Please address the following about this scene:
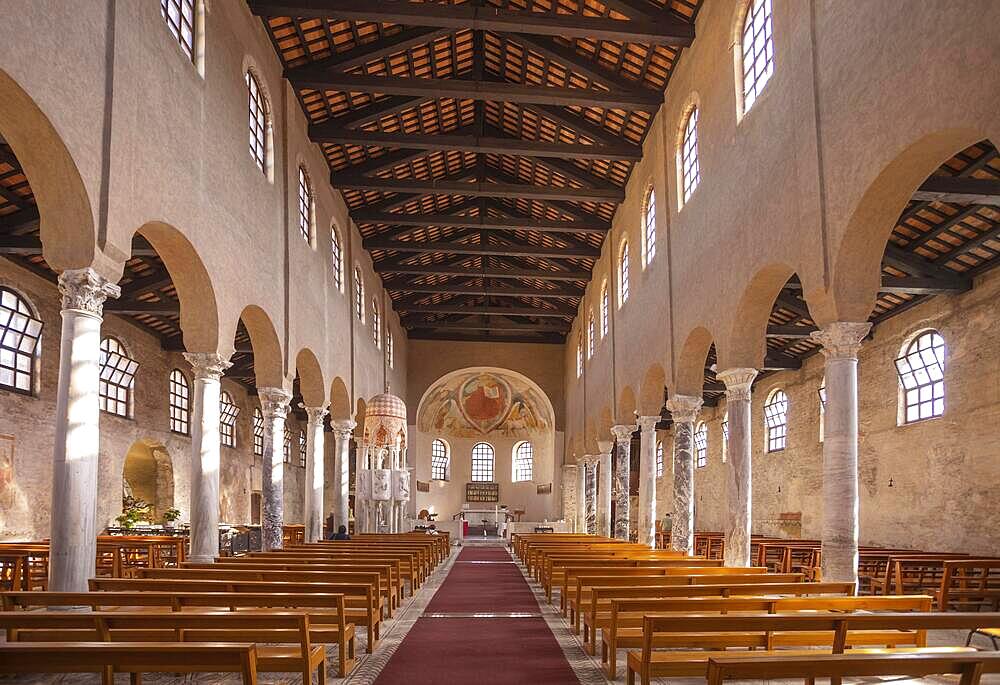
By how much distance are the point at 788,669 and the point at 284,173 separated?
17094 millimetres

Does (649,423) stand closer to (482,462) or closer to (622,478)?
(622,478)

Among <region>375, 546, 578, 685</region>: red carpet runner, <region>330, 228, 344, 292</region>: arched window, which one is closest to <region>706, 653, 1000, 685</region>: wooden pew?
<region>375, 546, 578, 685</region>: red carpet runner

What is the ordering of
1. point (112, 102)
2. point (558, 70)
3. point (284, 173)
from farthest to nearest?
1. point (558, 70)
2. point (284, 173)
3. point (112, 102)

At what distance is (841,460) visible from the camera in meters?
11.5

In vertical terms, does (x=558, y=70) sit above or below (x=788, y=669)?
above

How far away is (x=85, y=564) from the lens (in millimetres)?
9867

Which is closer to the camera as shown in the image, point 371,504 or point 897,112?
point 897,112

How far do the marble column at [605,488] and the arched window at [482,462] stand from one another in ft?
50.3

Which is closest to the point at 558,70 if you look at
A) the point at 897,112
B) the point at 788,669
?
the point at 897,112

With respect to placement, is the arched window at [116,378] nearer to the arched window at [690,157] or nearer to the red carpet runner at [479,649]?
the red carpet runner at [479,649]

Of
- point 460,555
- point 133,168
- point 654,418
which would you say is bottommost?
point 460,555

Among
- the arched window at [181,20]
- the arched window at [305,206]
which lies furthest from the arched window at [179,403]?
the arched window at [181,20]

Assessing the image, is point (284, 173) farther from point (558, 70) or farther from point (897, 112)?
point (897, 112)

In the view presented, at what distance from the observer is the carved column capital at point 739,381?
1551cm
